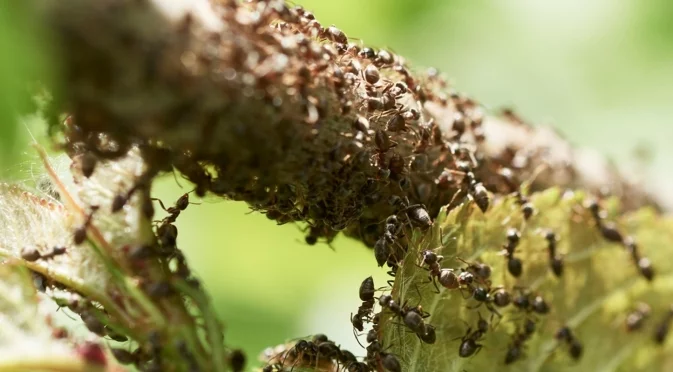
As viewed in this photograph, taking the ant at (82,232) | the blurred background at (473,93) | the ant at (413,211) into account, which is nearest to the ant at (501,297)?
the ant at (413,211)

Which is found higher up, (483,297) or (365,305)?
(365,305)

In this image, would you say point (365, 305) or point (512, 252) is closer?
point (512, 252)

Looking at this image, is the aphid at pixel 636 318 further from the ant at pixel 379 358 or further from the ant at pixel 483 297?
the ant at pixel 379 358

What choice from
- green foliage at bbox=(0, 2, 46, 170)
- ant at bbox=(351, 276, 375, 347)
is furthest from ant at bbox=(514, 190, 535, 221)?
green foliage at bbox=(0, 2, 46, 170)

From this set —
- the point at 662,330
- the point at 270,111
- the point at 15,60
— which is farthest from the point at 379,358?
the point at 15,60

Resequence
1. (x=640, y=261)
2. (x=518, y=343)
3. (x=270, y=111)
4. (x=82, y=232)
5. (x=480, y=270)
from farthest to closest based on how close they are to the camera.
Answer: (x=640, y=261) → (x=518, y=343) → (x=480, y=270) → (x=82, y=232) → (x=270, y=111)

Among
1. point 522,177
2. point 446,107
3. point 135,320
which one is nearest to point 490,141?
point 522,177

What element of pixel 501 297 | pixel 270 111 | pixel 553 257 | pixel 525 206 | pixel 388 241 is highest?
pixel 525 206

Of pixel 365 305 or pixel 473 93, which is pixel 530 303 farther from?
pixel 473 93
